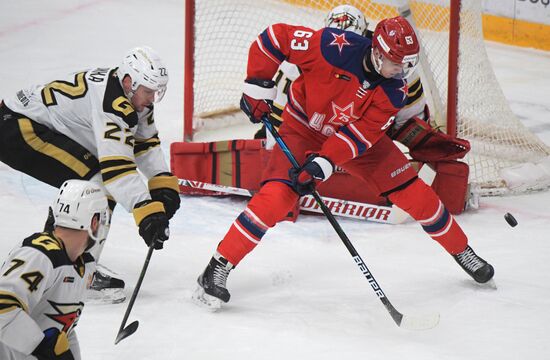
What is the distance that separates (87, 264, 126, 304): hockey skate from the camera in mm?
3529

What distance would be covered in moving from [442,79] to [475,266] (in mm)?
1387

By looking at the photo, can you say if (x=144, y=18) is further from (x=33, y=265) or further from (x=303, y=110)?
(x=33, y=265)

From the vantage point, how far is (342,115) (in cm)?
362

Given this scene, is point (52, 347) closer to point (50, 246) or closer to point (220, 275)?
point (50, 246)

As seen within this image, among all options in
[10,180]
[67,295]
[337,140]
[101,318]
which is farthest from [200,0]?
[67,295]

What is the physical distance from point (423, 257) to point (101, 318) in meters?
1.42

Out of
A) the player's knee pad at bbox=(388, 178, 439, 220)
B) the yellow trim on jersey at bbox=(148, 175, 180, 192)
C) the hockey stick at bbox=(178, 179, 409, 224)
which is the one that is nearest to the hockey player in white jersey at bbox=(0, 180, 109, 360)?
the yellow trim on jersey at bbox=(148, 175, 180, 192)

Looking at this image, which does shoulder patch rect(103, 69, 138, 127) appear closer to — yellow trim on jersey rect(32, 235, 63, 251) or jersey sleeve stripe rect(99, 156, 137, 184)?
jersey sleeve stripe rect(99, 156, 137, 184)

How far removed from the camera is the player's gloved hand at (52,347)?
7.47 ft

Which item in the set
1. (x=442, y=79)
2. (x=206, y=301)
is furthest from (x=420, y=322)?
(x=442, y=79)

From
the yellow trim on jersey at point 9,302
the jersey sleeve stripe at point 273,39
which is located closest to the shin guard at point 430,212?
the jersey sleeve stripe at point 273,39

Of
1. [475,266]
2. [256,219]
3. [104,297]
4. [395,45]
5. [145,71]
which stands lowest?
[104,297]

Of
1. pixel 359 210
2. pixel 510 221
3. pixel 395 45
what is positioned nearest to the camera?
pixel 395 45

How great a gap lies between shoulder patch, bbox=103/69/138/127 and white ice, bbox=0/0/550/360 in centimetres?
68
